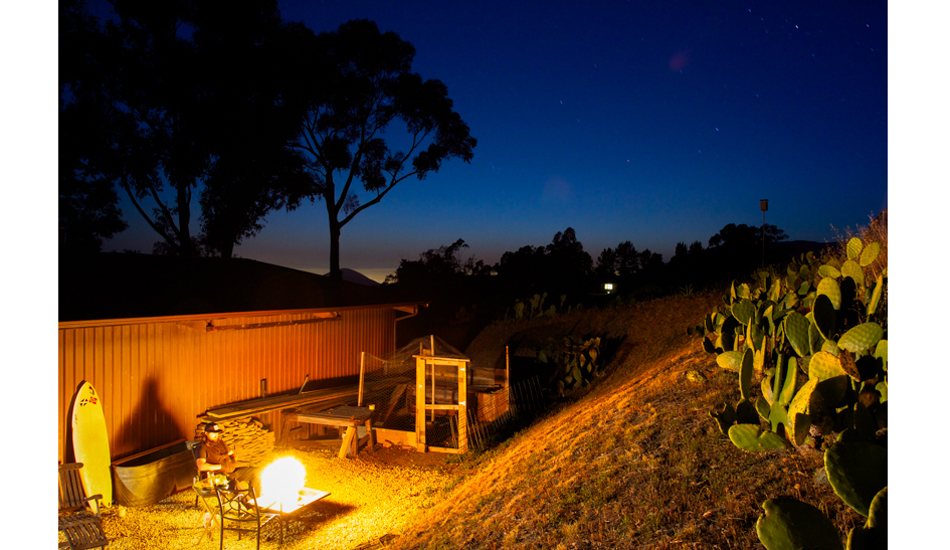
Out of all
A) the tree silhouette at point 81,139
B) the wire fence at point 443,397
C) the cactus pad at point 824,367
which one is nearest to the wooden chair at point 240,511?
the wire fence at point 443,397

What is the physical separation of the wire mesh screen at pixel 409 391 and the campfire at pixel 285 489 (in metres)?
2.40

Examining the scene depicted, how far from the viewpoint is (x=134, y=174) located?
1381 centimetres

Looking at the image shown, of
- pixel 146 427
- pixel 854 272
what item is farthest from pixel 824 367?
pixel 146 427

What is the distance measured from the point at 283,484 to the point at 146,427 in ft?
7.75

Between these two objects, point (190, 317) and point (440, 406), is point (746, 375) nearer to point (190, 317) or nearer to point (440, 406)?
point (440, 406)

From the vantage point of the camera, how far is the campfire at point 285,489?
221 inches

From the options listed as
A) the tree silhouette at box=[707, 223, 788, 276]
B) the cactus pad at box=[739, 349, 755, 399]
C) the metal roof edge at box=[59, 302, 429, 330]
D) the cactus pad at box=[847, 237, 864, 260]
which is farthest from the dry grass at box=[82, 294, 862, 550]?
the tree silhouette at box=[707, 223, 788, 276]

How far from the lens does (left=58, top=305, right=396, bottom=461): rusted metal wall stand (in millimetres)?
6180

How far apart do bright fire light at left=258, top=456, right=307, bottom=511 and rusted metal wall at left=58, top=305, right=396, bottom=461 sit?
2.09 meters

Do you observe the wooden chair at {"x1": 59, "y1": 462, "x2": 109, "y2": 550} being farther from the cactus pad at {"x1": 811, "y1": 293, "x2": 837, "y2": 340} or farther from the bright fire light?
the cactus pad at {"x1": 811, "y1": 293, "x2": 837, "y2": 340}

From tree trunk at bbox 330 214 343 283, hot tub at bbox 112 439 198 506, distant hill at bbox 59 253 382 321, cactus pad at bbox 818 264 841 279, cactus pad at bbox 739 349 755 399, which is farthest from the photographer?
tree trunk at bbox 330 214 343 283

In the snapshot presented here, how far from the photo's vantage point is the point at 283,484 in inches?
237
